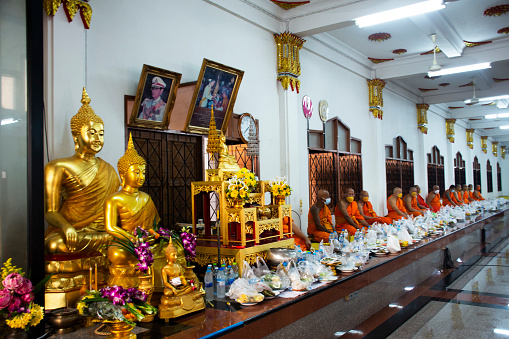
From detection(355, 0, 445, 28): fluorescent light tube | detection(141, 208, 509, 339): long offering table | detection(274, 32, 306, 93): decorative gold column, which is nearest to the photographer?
detection(141, 208, 509, 339): long offering table

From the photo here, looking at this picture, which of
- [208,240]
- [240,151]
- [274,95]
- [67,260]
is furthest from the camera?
[274,95]

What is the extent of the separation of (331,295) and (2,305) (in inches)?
98.7

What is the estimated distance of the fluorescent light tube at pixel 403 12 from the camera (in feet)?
19.4

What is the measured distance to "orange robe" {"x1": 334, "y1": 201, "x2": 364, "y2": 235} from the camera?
751cm

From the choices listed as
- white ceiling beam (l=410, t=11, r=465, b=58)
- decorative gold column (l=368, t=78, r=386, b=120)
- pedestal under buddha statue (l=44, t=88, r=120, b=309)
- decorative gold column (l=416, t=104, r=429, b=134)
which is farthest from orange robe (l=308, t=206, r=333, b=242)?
decorative gold column (l=416, t=104, r=429, b=134)

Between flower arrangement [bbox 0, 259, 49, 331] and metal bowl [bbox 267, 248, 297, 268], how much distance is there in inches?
85.9

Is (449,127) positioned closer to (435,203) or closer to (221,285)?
(435,203)

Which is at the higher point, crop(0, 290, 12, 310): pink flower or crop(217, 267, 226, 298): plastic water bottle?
crop(0, 290, 12, 310): pink flower

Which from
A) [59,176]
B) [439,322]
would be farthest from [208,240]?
[439,322]

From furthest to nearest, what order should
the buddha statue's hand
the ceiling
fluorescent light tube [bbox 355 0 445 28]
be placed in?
the ceiling → fluorescent light tube [bbox 355 0 445 28] → the buddha statue's hand

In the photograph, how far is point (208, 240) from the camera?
4316 mm

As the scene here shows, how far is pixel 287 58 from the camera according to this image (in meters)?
6.75

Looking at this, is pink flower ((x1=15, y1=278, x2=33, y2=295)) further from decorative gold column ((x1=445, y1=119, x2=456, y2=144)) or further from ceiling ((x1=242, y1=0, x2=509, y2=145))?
decorative gold column ((x1=445, y1=119, x2=456, y2=144))

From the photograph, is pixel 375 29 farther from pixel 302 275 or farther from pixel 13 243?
pixel 13 243
